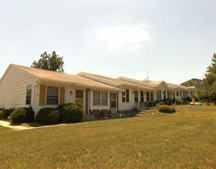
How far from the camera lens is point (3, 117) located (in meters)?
13.8

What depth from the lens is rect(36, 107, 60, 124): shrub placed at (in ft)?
34.3

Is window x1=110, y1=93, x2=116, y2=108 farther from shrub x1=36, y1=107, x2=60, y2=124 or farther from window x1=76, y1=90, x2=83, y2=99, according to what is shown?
shrub x1=36, y1=107, x2=60, y2=124

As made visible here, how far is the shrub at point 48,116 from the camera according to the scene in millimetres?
10469

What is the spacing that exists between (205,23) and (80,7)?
931cm

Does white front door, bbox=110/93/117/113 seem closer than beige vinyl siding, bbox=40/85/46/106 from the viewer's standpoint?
No

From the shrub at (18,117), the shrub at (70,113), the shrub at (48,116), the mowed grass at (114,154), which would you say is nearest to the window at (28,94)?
the shrub at (18,117)

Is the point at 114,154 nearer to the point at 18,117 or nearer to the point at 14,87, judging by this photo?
the point at 18,117

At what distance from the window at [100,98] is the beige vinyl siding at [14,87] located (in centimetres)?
607

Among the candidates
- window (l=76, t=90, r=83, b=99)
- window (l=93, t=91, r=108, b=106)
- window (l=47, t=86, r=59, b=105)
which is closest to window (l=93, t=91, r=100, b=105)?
window (l=93, t=91, r=108, b=106)

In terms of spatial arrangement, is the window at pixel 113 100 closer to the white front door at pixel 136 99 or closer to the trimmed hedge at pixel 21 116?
the white front door at pixel 136 99

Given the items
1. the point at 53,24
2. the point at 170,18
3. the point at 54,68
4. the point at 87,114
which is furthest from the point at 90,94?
the point at 54,68

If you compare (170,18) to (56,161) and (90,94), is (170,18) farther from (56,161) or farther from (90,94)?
(56,161)

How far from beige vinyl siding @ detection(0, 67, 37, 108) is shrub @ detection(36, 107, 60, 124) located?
2724mm

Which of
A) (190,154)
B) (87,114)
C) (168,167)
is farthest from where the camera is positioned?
(87,114)
